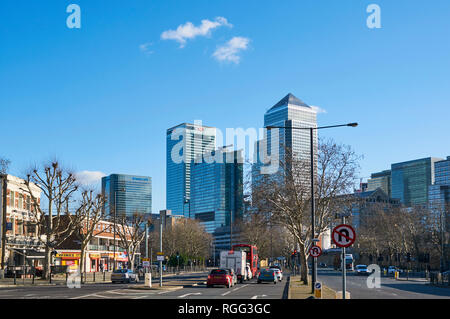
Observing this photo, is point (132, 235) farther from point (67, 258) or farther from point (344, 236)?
point (344, 236)

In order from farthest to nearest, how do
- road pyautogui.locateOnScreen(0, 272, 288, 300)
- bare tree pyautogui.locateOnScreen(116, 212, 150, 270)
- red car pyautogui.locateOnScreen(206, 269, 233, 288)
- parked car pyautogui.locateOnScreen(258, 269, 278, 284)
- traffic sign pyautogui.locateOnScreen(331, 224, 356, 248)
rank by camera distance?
bare tree pyautogui.locateOnScreen(116, 212, 150, 270)
parked car pyautogui.locateOnScreen(258, 269, 278, 284)
red car pyautogui.locateOnScreen(206, 269, 233, 288)
road pyautogui.locateOnScreen(0, 272, 288, 300)
traffic sign pyautogui.locateOnScreen(331, 224, 356, 248)

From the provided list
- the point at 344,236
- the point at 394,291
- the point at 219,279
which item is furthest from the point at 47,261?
the point at 344,236

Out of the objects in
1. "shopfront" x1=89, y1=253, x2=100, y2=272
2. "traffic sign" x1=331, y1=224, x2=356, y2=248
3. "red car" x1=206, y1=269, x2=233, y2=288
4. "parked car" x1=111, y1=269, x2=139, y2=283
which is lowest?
"shopfront" x1=89, y1=253, x2=100, y2=272

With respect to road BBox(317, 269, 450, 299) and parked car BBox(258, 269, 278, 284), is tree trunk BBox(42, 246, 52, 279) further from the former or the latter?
road BBox(317, 269, 450, 299)

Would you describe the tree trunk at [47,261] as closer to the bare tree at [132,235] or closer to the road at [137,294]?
the bare tree at [132,235]

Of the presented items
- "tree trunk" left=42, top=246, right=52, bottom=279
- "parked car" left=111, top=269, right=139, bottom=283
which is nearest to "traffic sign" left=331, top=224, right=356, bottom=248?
"parked car" left=111, top=269, right=139, bottom=283

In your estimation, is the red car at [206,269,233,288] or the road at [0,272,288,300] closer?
the road at [0,272,288,300]

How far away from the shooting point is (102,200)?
71.2 meters

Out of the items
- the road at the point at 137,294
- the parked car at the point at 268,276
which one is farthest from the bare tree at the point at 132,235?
the road at the point at 137,294

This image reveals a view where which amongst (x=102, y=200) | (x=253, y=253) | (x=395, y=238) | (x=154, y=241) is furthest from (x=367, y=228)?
(x=102, y=200)

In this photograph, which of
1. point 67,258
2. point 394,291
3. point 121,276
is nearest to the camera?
point 394,291

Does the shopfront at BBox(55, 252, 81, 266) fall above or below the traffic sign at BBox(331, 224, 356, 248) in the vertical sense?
below

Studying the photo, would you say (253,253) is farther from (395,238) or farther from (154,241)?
(154,241)
